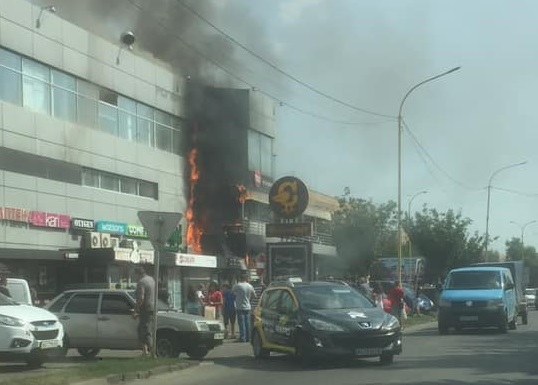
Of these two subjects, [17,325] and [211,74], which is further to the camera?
[211,74]

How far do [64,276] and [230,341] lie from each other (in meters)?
12.2

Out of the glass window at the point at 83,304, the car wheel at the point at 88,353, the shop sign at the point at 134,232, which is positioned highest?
the shop sign at the point at 134,232

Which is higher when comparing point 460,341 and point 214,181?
point 214,181

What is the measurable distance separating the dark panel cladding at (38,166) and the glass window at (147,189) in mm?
5327

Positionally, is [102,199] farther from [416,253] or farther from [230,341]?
[416,253]

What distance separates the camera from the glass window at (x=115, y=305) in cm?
1745

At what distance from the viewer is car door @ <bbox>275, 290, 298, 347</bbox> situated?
15891mm

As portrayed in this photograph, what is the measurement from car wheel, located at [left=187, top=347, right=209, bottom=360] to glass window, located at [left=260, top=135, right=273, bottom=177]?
3135 cm

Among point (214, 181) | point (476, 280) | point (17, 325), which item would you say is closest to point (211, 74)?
point (214, 181)

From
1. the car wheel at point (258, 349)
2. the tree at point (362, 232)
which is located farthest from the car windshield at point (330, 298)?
the tree at point (362, 232)

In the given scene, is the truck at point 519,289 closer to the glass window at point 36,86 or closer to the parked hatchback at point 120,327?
the parked hatchback at point 120,327

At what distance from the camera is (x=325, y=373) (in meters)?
14.3

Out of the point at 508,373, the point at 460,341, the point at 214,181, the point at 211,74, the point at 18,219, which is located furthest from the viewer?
the point at 214,181

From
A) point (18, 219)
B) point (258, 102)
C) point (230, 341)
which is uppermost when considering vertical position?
point (258, 102)
